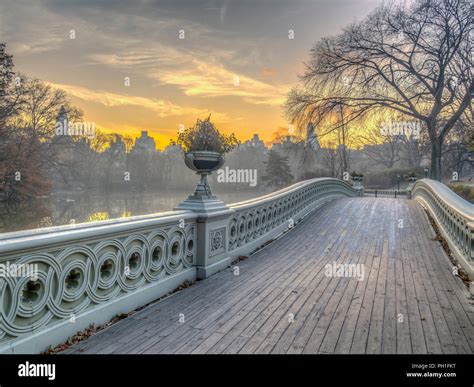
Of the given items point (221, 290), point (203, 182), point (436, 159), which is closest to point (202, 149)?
point (203, 182)

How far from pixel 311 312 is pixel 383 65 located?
19.6 meters

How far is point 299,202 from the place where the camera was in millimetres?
11164

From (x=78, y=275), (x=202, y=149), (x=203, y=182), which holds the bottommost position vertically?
(x=78, y=275)

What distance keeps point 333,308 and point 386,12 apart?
19577 millimetres

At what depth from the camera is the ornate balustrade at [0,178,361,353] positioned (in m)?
2.65

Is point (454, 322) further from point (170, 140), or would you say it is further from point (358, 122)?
point (358, 122)

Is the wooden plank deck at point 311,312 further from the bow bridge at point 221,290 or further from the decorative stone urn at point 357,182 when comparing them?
the decorative stone urn at point 357,182

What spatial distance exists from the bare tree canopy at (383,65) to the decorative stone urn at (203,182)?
14.3 m

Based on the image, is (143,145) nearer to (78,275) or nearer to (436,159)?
(436,159)

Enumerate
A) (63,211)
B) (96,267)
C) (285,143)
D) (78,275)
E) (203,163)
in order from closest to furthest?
(78,275) < (96,267) < (203,163) < (63,211) < (285,143)

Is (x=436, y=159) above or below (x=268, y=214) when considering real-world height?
above

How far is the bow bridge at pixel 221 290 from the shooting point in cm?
292

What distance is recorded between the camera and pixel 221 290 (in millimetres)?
4652

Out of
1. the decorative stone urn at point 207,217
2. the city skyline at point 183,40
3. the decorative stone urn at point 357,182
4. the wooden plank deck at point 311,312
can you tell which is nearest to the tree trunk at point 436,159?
the decorative stone urn at point 357,182
